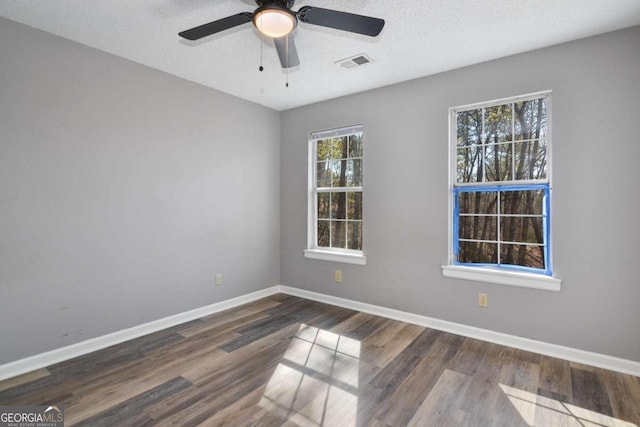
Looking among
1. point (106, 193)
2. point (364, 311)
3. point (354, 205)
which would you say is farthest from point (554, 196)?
point (106, 193)

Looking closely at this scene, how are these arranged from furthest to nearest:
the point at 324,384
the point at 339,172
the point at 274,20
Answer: the point at 339,172 → the point at 324,384 → the point at 274,20

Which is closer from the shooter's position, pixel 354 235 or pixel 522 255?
pixel 522 255

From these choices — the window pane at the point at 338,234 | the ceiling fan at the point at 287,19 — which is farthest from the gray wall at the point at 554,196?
the ceiling fan at the point at 287,19

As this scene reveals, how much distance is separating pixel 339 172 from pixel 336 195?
0.98 feet

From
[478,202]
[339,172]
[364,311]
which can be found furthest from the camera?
[339,172]

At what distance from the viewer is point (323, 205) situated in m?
4.23

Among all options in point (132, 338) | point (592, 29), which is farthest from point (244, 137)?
point (592, 29)

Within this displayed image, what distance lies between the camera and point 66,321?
2.57 m

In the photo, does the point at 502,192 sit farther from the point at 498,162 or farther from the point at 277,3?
the point at 277,3

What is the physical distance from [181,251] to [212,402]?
1.75 m

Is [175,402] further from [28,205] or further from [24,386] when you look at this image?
[28,205]

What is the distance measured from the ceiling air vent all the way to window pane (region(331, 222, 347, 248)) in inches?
72.0

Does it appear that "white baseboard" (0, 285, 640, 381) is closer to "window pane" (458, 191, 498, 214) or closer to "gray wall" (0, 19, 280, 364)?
"gray wall" (0, 19, 280, 364)

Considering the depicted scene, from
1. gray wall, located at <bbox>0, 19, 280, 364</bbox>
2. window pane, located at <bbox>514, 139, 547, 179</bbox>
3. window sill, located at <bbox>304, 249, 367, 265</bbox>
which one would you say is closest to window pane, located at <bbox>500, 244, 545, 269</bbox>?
window pane, located at <bbox>514, 139, 547, 179</bbox>
